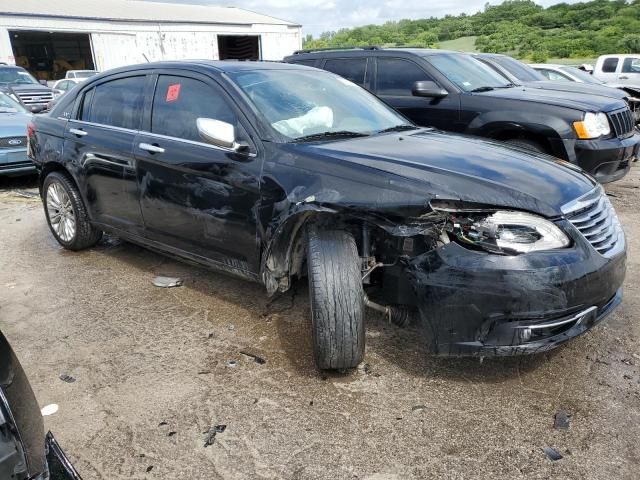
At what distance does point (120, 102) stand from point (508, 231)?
320cm

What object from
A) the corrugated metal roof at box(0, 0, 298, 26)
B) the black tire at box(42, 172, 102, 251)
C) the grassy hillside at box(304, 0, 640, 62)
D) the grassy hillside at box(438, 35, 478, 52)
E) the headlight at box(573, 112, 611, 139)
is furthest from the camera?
the grassy hillside at box(438, 35, 478, 52)

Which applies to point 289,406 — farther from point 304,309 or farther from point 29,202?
point 29,202

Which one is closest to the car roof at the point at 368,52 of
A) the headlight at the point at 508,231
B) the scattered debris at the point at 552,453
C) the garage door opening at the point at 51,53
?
the headlight at the point at 508,231

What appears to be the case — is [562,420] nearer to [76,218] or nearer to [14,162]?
[76,218]

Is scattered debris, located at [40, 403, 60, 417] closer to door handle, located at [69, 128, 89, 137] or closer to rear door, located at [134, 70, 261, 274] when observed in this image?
rear door, located at [134, 70, 261, 274]

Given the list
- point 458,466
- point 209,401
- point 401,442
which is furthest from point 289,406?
point 458,466

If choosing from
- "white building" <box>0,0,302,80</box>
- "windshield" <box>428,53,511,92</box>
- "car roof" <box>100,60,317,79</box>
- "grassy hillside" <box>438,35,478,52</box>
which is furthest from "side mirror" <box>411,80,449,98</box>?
Result: "grassy hillside" <box>438,35,478,52</box>

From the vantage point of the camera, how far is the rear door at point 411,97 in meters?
6.24

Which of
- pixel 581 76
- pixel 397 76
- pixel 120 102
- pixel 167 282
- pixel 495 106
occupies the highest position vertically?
pixel 120 102

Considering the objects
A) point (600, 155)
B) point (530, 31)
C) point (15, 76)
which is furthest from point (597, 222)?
point (530, 31)

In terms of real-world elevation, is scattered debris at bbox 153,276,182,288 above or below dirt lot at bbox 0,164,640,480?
below

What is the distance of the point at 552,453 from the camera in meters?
2.31

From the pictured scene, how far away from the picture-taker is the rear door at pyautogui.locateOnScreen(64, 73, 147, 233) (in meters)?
3.97

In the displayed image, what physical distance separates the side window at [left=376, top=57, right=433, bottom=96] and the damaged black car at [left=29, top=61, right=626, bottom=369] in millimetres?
2616
